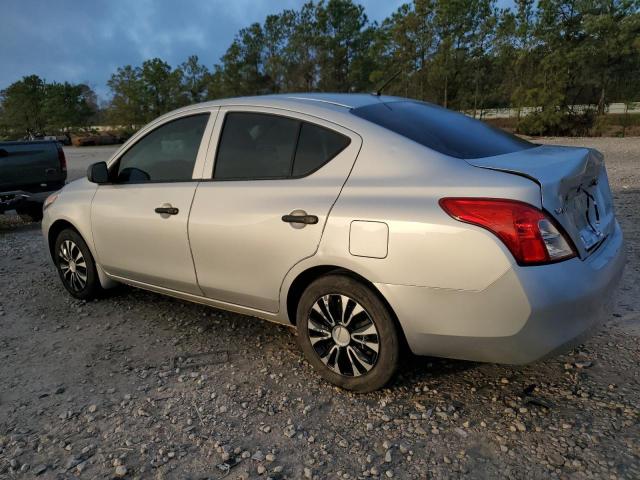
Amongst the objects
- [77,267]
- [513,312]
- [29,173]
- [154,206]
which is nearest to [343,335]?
[513,312]

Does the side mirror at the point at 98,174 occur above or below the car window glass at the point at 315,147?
below

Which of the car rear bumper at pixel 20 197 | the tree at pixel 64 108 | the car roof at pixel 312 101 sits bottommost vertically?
the car rear bumper at pixel 20 197

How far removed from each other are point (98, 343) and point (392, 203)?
8.36ft

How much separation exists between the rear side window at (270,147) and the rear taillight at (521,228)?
89 centimetres

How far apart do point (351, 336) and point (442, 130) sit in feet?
4.32

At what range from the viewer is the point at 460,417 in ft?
8.96

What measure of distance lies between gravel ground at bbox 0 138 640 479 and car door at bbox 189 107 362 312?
1.75 feet

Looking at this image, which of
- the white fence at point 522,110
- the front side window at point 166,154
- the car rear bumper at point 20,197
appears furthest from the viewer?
the white fence at point 522,110

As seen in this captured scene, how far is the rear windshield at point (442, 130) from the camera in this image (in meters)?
2.82

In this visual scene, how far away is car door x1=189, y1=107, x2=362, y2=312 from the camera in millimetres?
2896

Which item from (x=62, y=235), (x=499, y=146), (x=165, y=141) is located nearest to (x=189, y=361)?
(x=165, y=141)

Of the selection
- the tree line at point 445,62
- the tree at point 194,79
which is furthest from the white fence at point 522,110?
the tree at point 194,79

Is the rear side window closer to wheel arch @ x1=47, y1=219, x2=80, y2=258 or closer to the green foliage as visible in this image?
wheel arch @ x1=47, y1=219, x2=80, y2=258

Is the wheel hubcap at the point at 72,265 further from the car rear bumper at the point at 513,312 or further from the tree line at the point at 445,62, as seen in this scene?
the tree line at the point at 445,62
